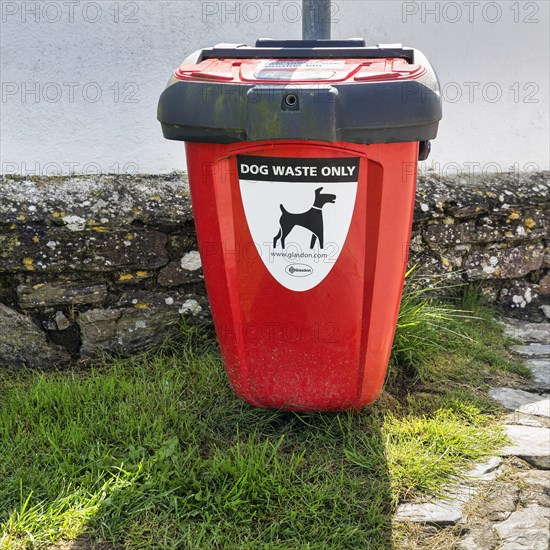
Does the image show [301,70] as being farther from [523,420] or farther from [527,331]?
[527,331]

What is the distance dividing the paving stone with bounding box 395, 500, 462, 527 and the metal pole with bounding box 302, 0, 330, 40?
165 cm

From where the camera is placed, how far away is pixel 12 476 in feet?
8.11

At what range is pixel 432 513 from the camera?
2418mm

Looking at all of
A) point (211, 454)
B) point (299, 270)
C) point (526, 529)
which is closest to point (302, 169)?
point (299, 270)

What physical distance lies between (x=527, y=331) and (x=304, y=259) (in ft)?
5.95

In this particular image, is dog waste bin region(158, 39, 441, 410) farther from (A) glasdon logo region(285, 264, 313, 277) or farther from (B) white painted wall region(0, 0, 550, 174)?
(B) white painted wall region(0, 0, 550, 174)

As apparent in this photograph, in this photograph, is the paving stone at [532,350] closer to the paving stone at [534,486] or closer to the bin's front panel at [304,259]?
the paving stone at [534,486]

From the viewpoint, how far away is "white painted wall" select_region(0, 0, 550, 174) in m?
3.18

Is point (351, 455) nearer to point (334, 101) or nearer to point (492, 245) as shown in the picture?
point (334, 101)

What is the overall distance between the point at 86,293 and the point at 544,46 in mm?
2538

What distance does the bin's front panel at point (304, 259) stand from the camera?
7.76 feet

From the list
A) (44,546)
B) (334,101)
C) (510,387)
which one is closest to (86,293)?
(44,546)
